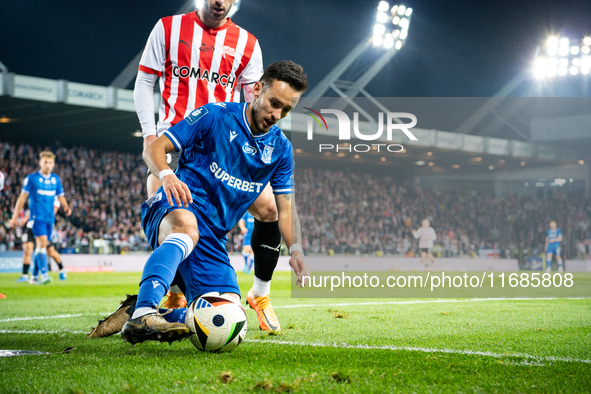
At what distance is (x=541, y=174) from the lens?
34.4 meters

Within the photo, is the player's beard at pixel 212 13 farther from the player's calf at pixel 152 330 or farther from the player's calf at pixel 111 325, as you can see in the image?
the player's calf at pixel 152 330

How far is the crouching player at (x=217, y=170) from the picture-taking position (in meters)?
2.79

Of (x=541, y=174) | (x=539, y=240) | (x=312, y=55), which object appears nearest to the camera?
(x=539, y=240)

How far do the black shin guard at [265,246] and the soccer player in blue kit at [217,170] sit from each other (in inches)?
28.6

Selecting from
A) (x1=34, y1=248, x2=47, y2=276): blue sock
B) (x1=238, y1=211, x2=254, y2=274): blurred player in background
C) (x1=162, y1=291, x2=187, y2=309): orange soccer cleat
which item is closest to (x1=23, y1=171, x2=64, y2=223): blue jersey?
(x1=34, y1=248, x2=47, y2=276): blue sock

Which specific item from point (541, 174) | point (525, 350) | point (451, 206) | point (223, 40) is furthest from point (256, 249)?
point (541, 174)

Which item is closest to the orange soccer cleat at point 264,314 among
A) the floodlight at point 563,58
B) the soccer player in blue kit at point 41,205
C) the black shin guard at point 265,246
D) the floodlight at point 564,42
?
the black shin guard at point 265,246

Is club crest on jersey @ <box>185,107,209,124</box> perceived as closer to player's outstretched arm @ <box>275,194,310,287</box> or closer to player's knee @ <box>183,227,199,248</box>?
player's knee @ <box>183,227,199,248</box>

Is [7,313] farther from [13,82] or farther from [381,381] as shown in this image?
[13,82]

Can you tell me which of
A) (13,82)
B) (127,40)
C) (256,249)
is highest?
(127,40)

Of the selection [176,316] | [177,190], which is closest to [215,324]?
[176,316]

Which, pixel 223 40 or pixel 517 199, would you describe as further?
pixel 517 199

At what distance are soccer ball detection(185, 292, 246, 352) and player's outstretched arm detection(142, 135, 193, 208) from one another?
1.71 ft

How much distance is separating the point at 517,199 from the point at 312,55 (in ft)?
47.2
